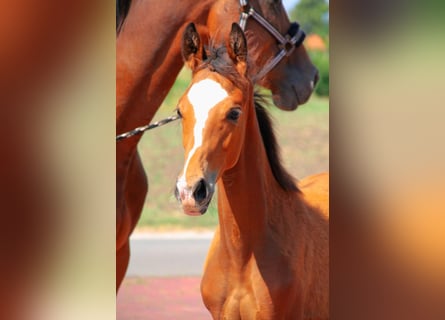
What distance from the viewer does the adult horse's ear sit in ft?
10.6

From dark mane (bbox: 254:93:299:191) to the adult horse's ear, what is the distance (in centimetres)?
22

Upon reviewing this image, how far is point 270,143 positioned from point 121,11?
2.87 ft

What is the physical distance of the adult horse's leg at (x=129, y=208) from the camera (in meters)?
3.64

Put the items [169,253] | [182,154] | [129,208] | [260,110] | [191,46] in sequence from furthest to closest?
[169,253] → [182,154] → [129,208] → [260,110] → [191,46]

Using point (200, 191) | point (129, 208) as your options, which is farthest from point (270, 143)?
point (129, 208)

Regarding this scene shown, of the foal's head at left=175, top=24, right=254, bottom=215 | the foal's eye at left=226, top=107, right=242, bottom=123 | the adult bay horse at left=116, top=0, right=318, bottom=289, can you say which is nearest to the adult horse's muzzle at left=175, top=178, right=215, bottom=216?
the foal's head at left=175, top=24, right=254, bottom=215

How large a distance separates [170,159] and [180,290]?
0.83 m

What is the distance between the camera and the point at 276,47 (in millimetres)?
3666

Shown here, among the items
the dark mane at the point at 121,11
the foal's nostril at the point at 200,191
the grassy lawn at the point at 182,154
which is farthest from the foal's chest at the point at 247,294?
the dark mane at the point at 121,11

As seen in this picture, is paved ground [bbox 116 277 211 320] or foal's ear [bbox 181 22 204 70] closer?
foal's ear [bbox 181 22 204 70]

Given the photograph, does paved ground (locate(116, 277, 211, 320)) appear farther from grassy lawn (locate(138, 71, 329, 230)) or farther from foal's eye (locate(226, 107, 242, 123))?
foal's eye (locate(226, 107, 242, 123))

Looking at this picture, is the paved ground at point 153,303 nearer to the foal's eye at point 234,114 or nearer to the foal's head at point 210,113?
the foal's head at point 210,113

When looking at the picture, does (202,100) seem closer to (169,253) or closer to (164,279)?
(164,279)

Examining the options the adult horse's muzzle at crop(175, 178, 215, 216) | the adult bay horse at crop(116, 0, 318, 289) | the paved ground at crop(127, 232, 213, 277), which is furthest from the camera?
the paved ground at crop(127, 232, 213, 277)
